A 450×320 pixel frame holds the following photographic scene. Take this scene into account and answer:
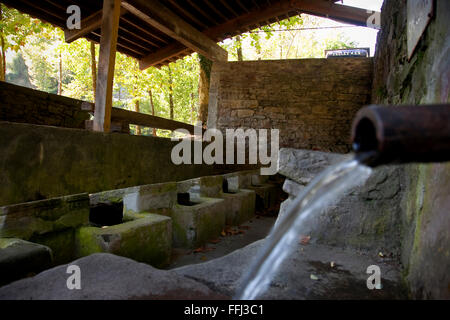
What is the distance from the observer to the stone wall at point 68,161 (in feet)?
8.86

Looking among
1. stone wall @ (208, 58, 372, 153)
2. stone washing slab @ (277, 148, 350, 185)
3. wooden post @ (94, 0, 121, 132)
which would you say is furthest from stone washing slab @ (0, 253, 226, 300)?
stone wall @ (208, 58, 372, 153)

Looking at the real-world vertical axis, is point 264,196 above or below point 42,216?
below

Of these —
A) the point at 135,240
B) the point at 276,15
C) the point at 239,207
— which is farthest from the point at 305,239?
the point at 276,15

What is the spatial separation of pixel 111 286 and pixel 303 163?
1588 millimetres

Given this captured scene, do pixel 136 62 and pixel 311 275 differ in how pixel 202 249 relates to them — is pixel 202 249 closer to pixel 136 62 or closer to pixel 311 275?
pixel 311 275

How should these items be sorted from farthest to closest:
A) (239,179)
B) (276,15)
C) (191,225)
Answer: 1. (276,15)
2. (239,179)
3. (191,225)

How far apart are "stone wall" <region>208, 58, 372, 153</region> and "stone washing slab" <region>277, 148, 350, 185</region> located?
471 centimetres

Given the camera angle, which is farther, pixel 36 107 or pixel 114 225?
pixel 36 107

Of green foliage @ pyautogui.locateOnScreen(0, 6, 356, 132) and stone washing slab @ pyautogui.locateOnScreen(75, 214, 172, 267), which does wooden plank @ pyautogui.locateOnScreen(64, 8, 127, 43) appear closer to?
green foliage @ pyautogui.locateOnScreen(0, 6, 356, 132)

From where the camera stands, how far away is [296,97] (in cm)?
695

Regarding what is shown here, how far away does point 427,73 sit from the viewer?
168 centimetres
